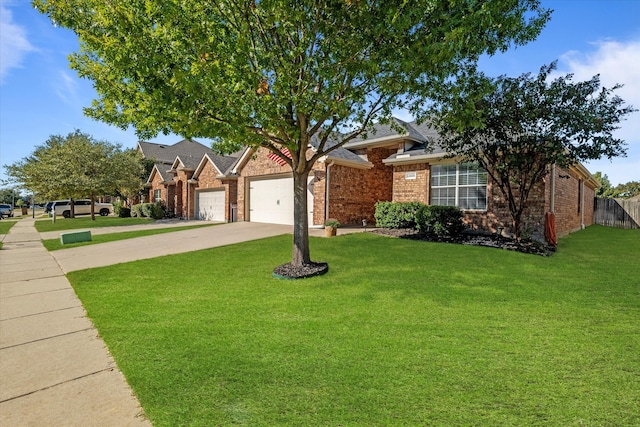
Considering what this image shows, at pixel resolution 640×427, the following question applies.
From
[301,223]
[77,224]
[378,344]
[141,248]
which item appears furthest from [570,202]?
[77,224]

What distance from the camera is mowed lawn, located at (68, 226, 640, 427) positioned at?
8.32ft

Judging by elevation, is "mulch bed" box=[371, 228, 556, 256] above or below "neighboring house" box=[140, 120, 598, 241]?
below

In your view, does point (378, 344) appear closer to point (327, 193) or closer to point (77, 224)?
point (327, 193)

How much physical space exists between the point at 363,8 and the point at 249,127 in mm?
3064

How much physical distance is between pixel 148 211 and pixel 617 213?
1453 inches

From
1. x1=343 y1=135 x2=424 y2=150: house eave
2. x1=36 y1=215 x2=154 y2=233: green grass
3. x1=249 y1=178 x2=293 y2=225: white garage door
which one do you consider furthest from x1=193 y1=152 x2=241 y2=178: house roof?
x1=343 y1=135 x2=424 y2=150: house eave

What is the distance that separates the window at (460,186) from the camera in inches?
500

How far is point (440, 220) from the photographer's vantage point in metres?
12.1

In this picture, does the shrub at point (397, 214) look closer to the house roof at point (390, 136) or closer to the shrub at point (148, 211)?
the house roof at point (390, 136)

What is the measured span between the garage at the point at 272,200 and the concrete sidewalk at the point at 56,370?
11.1m

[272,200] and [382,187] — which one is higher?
[382,187]

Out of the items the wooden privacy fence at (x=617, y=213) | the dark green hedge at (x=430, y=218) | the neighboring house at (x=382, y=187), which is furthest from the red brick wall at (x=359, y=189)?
the wooden privacy fence at (x=617, y=213)

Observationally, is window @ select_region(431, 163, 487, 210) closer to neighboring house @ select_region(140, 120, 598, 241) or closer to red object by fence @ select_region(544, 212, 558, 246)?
neighboring house @ select_region(140, 120, 598, 241)

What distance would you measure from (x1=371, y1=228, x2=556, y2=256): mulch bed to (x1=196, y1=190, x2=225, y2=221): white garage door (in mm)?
12564
